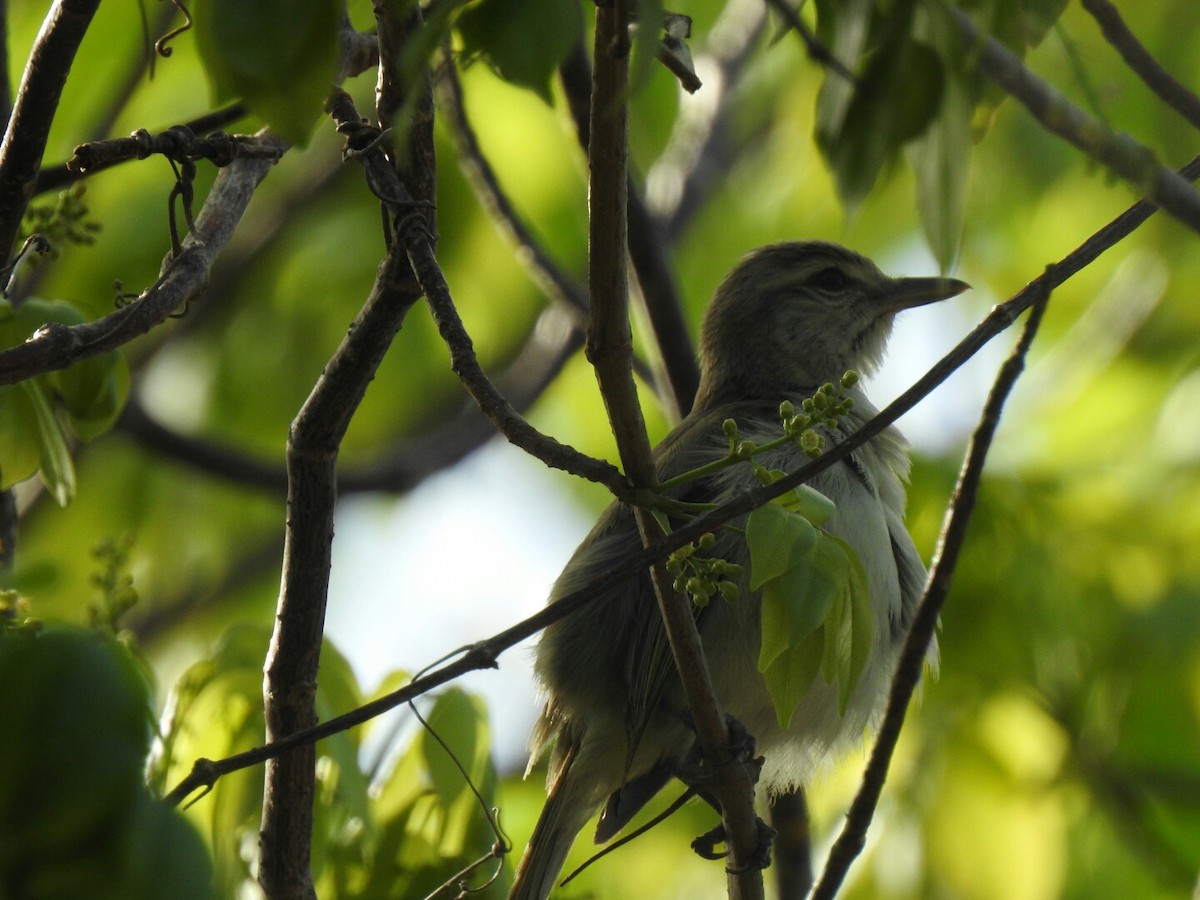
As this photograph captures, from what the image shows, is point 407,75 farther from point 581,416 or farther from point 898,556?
point 581,416

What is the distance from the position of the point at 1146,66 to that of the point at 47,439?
2.53 meters

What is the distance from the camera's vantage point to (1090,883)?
17.4ft

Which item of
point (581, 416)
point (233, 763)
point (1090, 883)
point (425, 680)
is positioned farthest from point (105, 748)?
point (581, 416)

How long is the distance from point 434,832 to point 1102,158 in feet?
8.56

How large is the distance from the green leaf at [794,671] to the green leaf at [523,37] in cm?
108

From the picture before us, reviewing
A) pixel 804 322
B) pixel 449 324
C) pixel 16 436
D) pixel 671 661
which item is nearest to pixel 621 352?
pixel 449 324

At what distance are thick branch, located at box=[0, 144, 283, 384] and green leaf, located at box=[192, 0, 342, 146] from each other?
858 mm

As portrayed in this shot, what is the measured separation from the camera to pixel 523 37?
1.72m

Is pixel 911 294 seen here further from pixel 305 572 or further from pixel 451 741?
pixel 305 572

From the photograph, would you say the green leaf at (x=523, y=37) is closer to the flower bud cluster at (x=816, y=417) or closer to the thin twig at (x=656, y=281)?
the flower bud cluster at (x=816, y=417)

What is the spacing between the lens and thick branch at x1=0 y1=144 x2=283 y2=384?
2344mm

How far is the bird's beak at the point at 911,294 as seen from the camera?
18.8 feet

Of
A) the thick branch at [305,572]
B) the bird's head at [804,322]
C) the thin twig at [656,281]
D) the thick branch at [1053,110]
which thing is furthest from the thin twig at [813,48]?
the bird's head at [804,322]

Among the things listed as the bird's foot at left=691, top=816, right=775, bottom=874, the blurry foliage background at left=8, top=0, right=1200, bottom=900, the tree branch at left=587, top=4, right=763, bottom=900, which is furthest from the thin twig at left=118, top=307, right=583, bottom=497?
the tree branch at left=587, top=4, right=763, bottom=900
